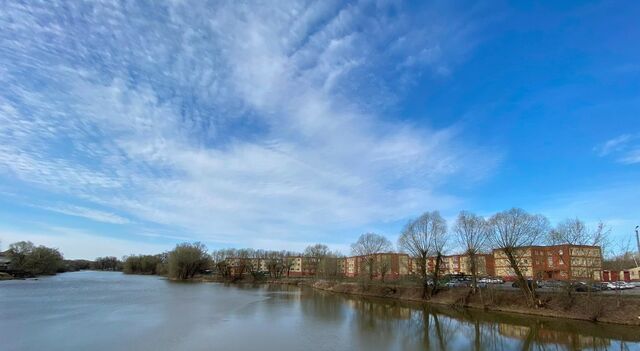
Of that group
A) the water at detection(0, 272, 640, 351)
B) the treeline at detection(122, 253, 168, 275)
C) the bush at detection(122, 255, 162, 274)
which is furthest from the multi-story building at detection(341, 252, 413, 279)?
the bush at detection(122, 255, 162, 274)

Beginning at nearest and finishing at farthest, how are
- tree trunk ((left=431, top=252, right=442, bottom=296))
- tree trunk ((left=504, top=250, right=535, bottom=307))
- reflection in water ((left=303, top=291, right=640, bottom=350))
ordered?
reflection in water ((left=303, top=291, right=640, bottom=350))
tree trunk ((left=504, top=250, right=535, bottom=307))
tree trunk ((left=431, top=252, right=442, bottom=296))

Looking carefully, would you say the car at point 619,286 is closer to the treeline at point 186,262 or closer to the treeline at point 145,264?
the treeline at point 186,262

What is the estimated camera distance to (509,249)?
45.2m

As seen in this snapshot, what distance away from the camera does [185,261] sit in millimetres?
127188

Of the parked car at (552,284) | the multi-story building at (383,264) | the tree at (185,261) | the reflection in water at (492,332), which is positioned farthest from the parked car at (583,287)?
the tree at (185,261)

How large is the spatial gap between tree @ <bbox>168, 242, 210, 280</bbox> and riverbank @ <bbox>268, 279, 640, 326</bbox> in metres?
76.7

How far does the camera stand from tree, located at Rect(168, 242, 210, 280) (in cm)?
12719

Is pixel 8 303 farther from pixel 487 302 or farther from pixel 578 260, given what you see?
pixel 578 260

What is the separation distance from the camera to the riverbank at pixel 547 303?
35031 millimetres

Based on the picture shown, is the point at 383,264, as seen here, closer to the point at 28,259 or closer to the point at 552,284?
the point at 552,284

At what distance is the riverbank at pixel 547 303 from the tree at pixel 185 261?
3020 inches

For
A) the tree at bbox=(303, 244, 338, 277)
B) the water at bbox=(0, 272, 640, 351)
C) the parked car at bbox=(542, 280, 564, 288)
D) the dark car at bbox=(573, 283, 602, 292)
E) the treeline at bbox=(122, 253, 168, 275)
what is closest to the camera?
the water at bbox=(0, 272, 640, 351)

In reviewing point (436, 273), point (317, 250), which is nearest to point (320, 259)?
point (317, 250)

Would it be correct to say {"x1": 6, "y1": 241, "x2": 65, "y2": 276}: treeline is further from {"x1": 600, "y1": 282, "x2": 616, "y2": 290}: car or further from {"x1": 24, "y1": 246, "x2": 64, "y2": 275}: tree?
{"x1": 600, "y1": 282, "x2": 616, "y2": 290}: car
